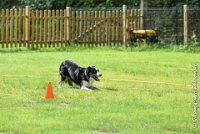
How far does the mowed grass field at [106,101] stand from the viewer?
10.0m

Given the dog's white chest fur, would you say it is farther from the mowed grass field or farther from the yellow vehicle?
the yellow vehicle

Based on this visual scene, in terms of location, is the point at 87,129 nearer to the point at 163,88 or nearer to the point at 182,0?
the point at 163,88

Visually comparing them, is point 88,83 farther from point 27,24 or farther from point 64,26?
point 64,26

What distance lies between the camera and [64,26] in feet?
104

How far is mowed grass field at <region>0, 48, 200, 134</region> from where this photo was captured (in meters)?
10.0

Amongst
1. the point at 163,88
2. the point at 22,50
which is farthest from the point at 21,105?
the point at 22,50

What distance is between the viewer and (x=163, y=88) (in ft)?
50.2

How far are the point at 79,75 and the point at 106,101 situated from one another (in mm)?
2761

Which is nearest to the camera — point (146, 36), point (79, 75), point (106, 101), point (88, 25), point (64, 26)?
point (106, 101)

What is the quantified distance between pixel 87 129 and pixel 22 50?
19926 mm

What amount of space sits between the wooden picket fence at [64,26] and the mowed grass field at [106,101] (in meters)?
8.55

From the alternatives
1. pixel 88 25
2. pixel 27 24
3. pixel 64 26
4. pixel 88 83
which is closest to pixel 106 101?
pixel 88 83

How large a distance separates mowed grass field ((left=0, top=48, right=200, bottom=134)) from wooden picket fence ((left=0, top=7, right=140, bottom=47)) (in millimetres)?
8546

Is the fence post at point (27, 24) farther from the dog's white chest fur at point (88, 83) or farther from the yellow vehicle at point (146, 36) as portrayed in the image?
the dog's white chest fur at point (88, 83)
